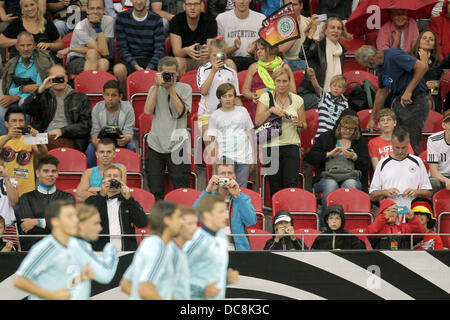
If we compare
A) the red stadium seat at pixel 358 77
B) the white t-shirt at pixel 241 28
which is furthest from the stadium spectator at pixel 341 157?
the white t-shirt at pixel 241 28

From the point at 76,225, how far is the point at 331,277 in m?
2.44

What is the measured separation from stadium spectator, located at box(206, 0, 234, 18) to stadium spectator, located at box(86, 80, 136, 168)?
2.58 metres

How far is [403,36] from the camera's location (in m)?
12.9

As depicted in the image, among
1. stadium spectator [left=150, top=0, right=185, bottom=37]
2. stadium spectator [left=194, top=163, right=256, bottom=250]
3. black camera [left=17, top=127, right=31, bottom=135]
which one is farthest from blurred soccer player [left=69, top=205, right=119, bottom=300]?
stadium spectator [left=150, top=0, right=185, bottom=37]

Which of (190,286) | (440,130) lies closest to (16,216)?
(190,286)

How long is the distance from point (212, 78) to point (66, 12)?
292 cm

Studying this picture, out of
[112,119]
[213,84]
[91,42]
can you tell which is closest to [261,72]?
[213,84]

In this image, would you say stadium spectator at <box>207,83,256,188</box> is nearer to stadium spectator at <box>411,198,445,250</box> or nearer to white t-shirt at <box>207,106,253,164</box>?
white t-shirt at <box>207,106,253,164</box>

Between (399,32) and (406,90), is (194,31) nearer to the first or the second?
(399,32)

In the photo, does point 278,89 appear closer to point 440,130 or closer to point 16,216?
point 440,130

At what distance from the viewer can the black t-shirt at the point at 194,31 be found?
1275 centimetres

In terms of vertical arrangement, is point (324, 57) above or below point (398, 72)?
above

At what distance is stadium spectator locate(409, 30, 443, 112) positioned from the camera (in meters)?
12.3

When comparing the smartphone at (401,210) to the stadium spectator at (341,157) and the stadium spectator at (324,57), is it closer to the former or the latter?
the stadium spectator at (341,157)
